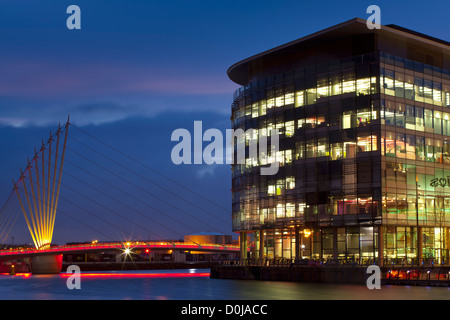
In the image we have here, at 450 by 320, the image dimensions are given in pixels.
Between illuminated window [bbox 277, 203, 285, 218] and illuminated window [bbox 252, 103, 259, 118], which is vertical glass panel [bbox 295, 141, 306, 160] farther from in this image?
illuminated window [bbox 252, 103, 259, 118]

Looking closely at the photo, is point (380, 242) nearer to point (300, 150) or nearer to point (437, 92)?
point (300, 150)

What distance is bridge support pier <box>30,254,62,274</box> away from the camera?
116 meters

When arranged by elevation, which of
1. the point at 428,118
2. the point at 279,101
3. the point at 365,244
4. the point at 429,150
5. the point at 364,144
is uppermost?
the point at 279,101

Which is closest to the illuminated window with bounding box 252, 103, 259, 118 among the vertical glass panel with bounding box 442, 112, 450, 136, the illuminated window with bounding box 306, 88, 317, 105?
the illuminated window with bounding box 306, 88, 317, 105

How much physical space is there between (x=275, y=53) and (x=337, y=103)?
12.2 m

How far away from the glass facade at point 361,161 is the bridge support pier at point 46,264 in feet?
144

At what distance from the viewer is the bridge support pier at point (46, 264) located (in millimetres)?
116312

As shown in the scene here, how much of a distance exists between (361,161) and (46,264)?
196 ft

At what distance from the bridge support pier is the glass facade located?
4374 cm

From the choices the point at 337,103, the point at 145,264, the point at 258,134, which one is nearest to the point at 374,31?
the point at 337,103

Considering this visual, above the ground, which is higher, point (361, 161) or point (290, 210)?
point (361, 161)

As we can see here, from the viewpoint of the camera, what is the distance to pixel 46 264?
117 meters

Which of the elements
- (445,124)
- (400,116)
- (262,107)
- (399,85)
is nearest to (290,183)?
(262,107)
